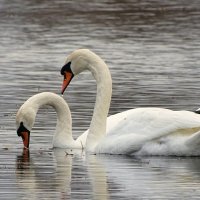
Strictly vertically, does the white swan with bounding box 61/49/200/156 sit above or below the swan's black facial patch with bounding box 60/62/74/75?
below

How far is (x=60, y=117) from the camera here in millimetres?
16391

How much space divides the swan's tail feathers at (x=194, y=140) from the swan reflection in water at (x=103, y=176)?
7.1 inches

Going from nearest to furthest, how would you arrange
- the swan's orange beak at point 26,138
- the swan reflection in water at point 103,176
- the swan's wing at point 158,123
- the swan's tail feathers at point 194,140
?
1. the swan reflection in water at point 103,176
2. the swan's tail feathers at point 194,140
3. the swan's wing at point 158,123
4. the swan's orange beak at point 26,138

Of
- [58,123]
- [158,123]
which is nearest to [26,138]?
[58,123]

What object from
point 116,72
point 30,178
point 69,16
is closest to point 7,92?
point 116,72

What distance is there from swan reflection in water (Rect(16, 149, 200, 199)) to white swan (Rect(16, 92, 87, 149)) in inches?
11.1

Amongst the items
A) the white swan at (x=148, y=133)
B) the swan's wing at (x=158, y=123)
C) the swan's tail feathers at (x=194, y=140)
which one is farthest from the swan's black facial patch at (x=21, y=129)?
the swan's tail feathers at (x=194, y=140)

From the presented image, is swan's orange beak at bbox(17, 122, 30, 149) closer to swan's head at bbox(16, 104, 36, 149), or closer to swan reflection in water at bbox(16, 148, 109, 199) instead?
swan's head at bbox(16, 104, 36, 149)

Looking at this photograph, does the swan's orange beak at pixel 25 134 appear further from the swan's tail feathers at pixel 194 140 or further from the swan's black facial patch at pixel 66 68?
the swan's tail feathers at pixel 194 140

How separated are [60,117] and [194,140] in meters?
2.17

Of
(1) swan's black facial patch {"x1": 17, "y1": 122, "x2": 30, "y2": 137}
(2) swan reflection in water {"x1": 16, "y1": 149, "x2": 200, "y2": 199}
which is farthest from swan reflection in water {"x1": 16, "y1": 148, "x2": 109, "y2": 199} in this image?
(1) swan's black facial patch {"x1": 17, "y1": 122, "x2": 30, "y2": 137}

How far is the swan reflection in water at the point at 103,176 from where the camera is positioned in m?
12.1

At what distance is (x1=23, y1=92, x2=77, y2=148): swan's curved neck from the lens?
52.6 feet

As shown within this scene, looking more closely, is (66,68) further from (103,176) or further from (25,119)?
(103,176)
